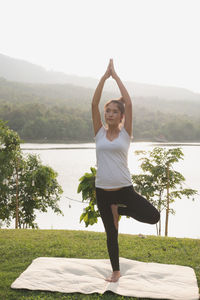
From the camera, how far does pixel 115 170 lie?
8.13 ft

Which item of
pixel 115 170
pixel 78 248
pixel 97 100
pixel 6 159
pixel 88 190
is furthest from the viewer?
pixel 6 159

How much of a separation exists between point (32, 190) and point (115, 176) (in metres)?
3.75

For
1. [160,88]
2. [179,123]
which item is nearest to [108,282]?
[179,123]

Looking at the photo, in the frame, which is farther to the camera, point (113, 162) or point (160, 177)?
point (160, 177)

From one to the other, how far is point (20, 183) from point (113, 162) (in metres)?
3.93

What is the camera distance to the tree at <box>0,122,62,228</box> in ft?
19.2

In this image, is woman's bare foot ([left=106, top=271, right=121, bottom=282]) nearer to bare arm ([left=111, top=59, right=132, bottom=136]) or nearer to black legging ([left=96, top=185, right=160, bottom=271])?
black legging ([left=96, top=185, right=160, bottom=271])

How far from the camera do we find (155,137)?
3109 cm

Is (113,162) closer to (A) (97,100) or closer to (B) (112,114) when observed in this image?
(B) (112,114)

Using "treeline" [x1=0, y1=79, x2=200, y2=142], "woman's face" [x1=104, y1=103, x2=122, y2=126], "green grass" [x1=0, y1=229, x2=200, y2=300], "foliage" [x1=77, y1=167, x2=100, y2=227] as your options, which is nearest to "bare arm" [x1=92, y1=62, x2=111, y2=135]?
"woman's face" [x1=104, y1=103, x2=122, y2=126]

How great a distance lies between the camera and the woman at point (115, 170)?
2.49 metres

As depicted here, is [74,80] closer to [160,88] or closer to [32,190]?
[160,88]

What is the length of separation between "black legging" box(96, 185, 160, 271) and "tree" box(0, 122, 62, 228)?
337 centimetres

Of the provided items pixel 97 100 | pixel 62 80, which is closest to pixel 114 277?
pixel 97 100
